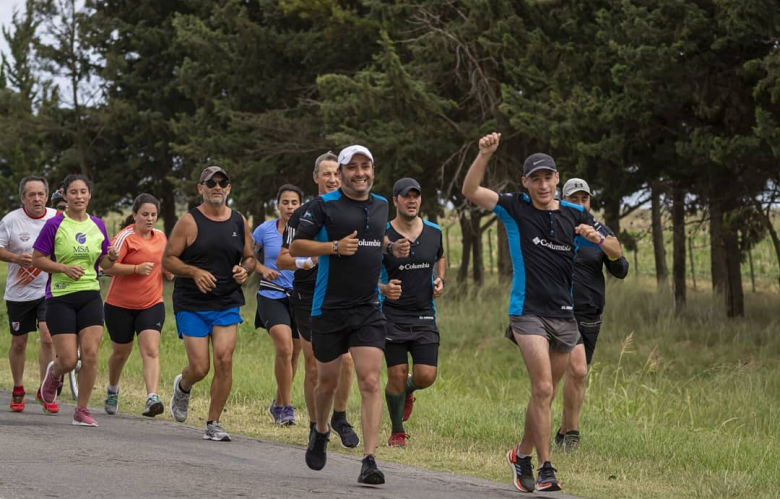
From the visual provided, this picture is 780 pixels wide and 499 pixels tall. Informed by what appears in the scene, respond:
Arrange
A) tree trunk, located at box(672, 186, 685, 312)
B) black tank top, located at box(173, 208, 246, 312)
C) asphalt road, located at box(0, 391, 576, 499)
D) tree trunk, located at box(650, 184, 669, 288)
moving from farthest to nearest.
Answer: tree trunk, located at box(650, 184, 669, 288)
tree trunk, located at box(672, 186, 685, 312)
black tank top, located at box(173, 208, 246, 312)
asphalt road, located at box(0, 391, 576, 499)

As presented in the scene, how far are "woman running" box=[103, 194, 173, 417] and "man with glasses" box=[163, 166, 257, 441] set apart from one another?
1.51m

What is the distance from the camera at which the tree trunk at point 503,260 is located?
27.8 metres

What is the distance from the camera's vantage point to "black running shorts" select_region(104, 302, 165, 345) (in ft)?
36.4

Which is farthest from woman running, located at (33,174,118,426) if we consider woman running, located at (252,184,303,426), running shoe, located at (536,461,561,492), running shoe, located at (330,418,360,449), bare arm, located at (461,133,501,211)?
running shoe, located at (536,461,561,492)

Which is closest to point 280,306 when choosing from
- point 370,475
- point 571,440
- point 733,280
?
point 571,440

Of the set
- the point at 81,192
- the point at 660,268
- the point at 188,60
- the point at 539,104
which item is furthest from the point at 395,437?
the point at 188,60

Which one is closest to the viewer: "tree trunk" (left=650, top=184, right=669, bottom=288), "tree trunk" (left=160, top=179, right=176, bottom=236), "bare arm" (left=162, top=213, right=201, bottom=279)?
"bare arm" (left=162, top=213, right=201, bottom=279)

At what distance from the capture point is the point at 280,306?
11.0 meters

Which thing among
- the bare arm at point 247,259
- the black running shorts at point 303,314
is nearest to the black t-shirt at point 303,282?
the black running shorts at point 303,314

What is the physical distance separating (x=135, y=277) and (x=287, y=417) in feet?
6.32

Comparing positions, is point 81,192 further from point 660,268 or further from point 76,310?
point 660,268

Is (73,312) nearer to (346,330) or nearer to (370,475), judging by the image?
(346,330)

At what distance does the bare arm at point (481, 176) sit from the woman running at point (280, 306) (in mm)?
3429

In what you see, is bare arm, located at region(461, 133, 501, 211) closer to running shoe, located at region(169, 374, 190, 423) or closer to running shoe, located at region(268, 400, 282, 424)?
running shoe, located at region(169, 374, 190, 423)
